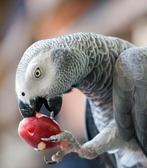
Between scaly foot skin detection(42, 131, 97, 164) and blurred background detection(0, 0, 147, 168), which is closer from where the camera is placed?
scaly foot skin detection(42, 131, 97, 164)

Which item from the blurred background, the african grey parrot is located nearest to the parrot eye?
the african grey parrot

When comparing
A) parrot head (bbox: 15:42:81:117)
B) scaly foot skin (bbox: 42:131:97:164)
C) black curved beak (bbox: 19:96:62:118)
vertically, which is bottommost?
scaly foot skin (bbox: 42:131:97:164)

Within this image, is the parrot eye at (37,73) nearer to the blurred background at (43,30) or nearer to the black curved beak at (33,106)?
the black curved beak at (33,106)

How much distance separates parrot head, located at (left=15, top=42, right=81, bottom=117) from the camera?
0.61 m

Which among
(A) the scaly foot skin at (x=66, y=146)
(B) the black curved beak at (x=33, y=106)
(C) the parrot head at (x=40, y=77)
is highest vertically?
(C) the parrot head at (x=40, y=77)

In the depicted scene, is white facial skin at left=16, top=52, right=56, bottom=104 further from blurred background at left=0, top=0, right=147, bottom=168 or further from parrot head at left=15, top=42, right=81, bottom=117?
blurred background at left=0, top=0, right=147, bottom=168

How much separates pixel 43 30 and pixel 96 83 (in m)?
0.66

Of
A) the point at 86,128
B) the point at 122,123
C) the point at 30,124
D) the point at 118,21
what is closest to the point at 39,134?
the point at 30,124

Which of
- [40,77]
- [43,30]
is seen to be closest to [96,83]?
[40,77]

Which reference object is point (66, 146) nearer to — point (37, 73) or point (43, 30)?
point (37, 73)

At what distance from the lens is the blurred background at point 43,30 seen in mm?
1129

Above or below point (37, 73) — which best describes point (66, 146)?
below

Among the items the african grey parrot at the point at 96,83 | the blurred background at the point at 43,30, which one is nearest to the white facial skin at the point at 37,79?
the african grey parrot at the point at 96,83

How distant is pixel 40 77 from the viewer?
0.61 meters
